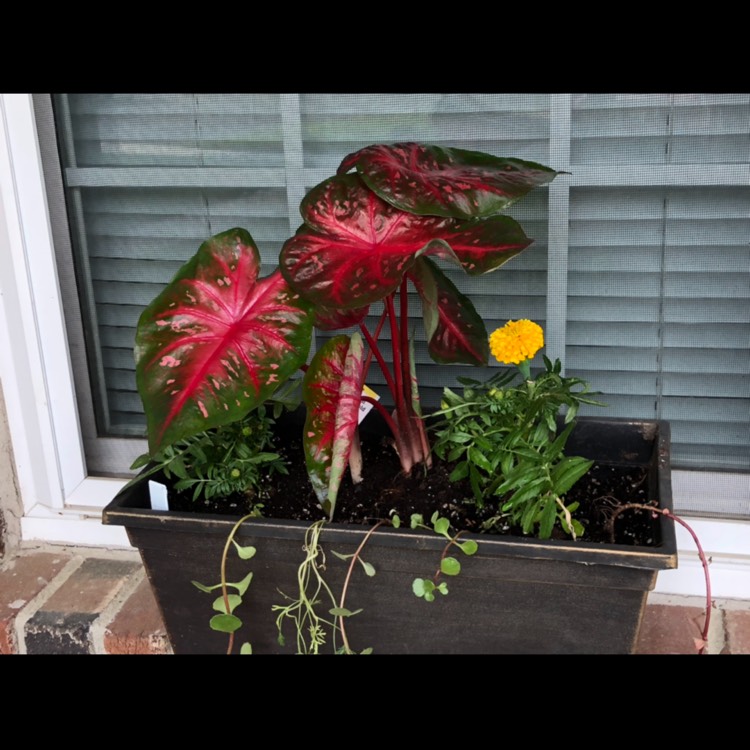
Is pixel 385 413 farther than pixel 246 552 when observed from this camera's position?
Yes

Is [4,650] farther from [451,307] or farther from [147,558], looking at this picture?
[451,307]

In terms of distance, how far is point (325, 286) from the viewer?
3.33ft

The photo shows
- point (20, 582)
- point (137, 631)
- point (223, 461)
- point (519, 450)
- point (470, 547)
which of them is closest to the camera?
point (470, 547)

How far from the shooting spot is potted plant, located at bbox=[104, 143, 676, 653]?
1003 mm

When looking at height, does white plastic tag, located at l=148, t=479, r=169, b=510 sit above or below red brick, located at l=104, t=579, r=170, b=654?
above

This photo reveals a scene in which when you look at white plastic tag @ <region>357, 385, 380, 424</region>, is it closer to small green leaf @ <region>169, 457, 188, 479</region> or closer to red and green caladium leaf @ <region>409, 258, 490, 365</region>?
red and green caladium leaf @ <region>409, 258, 490, 365</region>

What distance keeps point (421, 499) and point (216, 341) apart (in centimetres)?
34

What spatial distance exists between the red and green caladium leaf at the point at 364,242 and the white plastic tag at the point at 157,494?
347 millimetres

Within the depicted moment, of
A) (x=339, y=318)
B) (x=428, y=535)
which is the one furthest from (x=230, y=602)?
(x=339, y=318)

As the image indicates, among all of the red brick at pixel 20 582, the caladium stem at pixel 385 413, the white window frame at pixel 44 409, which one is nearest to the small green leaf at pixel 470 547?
the caladium stem at pixel 385 413

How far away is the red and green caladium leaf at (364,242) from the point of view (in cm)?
101

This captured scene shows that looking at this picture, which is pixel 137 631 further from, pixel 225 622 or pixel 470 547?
pixel 470 547

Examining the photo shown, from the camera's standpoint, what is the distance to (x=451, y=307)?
3.94 ft

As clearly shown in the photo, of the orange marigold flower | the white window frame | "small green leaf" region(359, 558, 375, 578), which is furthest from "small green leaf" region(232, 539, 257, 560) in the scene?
the white window frame
